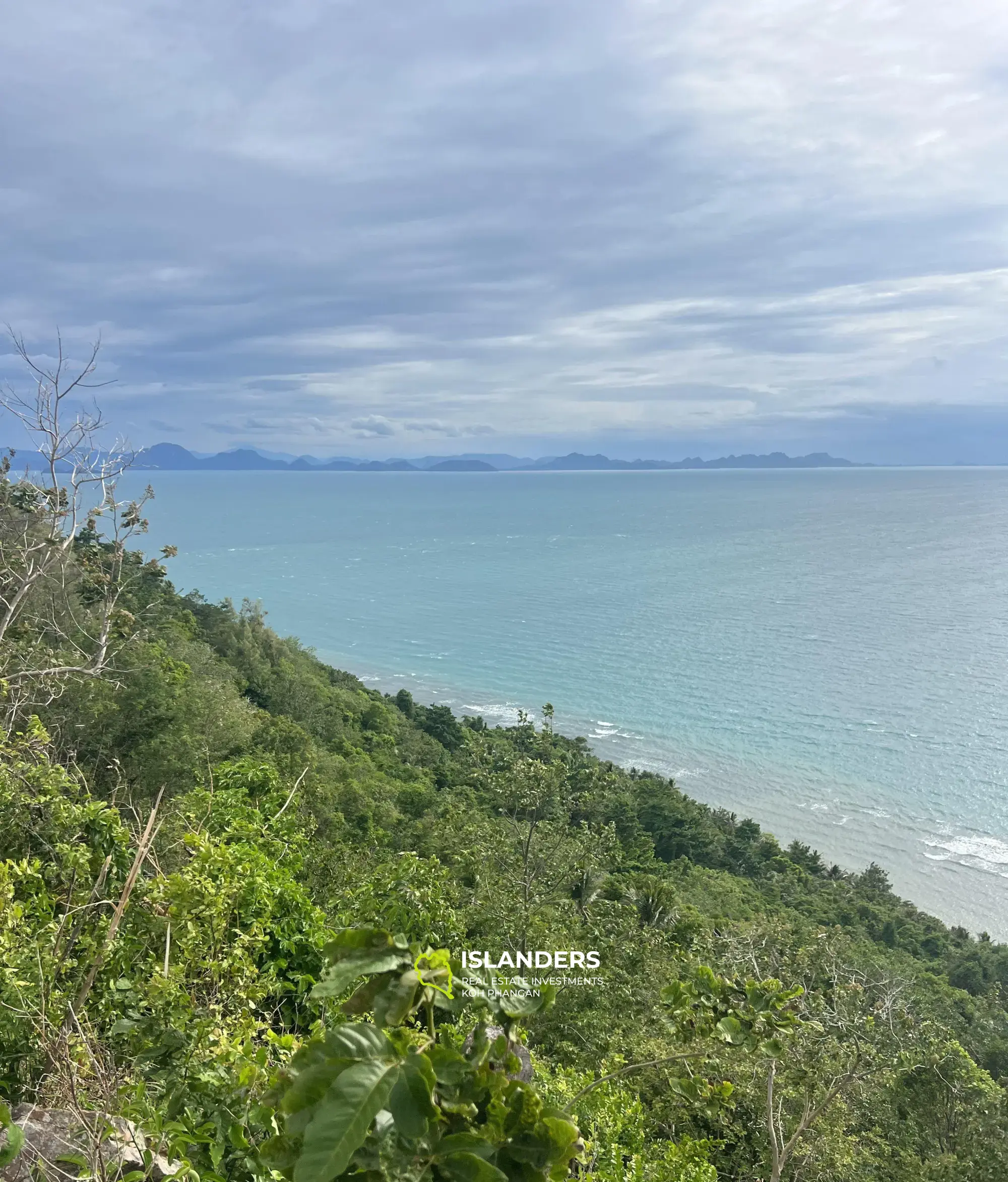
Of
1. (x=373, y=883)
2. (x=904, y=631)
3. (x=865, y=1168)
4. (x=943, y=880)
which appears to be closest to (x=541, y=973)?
(x=373, y=883)

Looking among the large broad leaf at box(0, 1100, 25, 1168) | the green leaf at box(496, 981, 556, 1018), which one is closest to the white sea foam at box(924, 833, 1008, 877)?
the green leaf at box(496, 981, 556, 1018)

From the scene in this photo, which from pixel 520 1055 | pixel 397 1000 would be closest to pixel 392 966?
pixel 397 1000

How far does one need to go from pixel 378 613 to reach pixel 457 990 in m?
81.1

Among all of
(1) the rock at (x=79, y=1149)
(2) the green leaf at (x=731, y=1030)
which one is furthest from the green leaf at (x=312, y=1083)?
(1) the rock at (x=79, y=1149)

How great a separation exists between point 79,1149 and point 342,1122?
239cm

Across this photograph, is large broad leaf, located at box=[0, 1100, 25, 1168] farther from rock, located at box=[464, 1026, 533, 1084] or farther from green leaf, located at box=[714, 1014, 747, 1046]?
green leaf, located at box=[714, 1014, 747, 1046]

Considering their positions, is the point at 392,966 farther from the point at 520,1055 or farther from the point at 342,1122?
the point at 520,1055

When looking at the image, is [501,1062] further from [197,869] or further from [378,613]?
[378,613]

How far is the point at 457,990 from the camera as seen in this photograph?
1.65 m

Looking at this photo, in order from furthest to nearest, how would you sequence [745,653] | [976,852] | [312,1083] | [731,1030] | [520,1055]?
[745,653] < [976,852] < [731,1030] < [520,1055] < [312,1083]

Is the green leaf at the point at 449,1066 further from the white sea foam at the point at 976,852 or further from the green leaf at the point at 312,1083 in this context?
the white sea foam at the point at 976,852

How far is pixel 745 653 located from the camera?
6291 centimetres

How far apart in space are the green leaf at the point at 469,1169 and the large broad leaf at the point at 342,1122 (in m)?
0.21

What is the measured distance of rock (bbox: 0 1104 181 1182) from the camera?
256 cm
